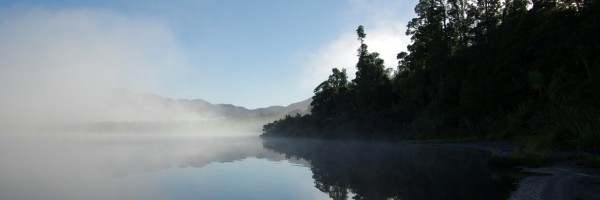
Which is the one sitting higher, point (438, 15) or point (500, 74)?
point (438, 15)

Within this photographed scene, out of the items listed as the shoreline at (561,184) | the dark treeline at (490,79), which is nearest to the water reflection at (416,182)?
the shoreline at (561,184)

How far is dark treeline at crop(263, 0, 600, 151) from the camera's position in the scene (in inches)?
1453

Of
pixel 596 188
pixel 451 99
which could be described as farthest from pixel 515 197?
pixel 451 99

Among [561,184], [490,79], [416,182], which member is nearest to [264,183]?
[416,182]

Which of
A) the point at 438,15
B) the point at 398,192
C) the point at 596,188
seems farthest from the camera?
the point at 438,15

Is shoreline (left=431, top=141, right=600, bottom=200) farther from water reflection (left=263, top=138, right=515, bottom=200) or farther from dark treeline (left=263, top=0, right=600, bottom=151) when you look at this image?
dark treeline (left=263, top=0, right=600, bottom=151)

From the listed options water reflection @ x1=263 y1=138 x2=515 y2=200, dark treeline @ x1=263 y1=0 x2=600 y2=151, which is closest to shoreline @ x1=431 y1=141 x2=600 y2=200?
water reflection @ x1=263 y1=138 x2=515 y2=200

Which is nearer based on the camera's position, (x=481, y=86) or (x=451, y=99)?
(x=481, y=86)

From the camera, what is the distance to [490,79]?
51250mm

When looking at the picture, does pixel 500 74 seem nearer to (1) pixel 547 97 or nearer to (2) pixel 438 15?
(1) pixel 547 97

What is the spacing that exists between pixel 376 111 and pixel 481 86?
33462mm

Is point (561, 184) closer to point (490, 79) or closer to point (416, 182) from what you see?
point (416, 182)

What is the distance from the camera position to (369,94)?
88062mm

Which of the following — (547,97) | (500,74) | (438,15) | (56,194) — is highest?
(438,15)
